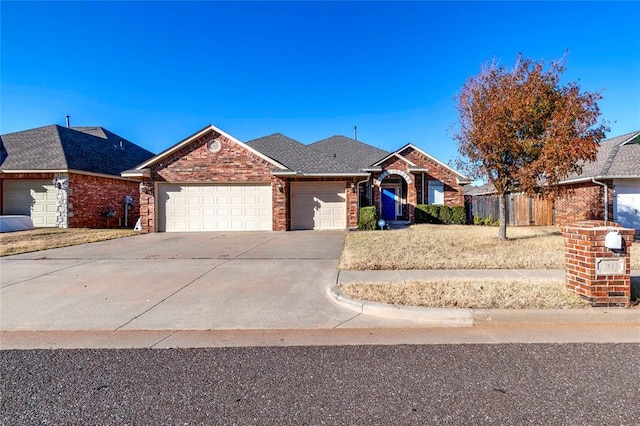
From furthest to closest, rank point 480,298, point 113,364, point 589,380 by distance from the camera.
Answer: point 480,298
point 113,364
point 589,380

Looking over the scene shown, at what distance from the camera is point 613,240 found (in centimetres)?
431

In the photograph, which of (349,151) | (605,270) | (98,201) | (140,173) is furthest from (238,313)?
(349,151)

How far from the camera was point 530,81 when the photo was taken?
956cm

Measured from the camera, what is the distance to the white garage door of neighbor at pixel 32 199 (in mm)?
17031

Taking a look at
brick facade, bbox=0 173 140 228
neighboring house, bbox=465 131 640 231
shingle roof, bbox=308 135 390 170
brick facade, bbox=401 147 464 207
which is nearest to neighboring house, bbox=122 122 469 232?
brick facade, bbox=0 173 140 228

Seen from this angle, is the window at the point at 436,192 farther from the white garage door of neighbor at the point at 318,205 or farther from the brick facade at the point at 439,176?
the white garage door of neighbor at the point at 318,205

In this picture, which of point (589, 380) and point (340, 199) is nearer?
point (589, 380)

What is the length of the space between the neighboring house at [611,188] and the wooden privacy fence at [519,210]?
1698 mm

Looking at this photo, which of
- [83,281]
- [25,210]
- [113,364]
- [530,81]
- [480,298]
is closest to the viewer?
[113,364]

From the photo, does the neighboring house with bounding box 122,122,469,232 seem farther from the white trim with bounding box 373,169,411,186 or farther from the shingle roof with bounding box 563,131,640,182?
the shingle roof with bounding box 563,131,640,182

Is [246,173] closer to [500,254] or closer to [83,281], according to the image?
[83,281]

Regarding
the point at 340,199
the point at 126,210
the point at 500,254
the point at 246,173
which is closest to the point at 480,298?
the point at 500,254

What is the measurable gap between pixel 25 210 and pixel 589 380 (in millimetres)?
23103

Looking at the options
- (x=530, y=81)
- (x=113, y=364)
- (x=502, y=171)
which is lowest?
(x=113, y=364)
